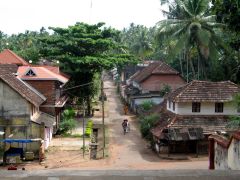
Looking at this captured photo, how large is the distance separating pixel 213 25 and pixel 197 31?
2126 millimetres

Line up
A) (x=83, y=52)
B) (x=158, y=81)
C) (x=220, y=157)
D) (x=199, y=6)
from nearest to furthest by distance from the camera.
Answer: (x=220, y=157) < (x=199, y=6) < (x=83, y=52) < (x=158, y=81)

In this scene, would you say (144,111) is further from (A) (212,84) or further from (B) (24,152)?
(B) (24,152)

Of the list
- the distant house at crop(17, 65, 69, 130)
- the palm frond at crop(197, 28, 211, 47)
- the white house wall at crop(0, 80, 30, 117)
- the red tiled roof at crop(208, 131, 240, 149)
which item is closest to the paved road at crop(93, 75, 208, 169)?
the red tiled roof at crop(208, 131, 240, 149)

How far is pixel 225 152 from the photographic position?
62.1 feet

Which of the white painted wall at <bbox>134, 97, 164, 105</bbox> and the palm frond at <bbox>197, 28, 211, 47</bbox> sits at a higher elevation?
the palm frond at <bbox>197, 28, 211, 47</bbox>

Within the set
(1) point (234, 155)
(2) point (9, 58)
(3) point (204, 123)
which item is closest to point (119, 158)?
(3) point (204, 123)

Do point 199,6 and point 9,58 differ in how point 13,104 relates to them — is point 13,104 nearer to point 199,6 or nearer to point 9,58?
point 199,6

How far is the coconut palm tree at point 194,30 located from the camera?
135 feet

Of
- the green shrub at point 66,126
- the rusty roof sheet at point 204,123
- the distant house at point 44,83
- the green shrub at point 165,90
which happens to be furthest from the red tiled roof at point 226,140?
the green shrub at point 165,90

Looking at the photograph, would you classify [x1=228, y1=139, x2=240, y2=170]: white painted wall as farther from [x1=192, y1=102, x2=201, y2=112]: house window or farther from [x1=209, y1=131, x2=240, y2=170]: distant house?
[x1=192, y1=102, x2=201, y2=112]: house window

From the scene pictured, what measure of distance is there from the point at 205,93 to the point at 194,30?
9.95m

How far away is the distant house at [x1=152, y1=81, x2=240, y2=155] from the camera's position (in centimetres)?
3161

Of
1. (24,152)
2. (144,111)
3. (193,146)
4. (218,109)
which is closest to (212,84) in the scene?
(218,109)

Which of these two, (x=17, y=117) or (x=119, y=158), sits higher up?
(x=17, y=117)
